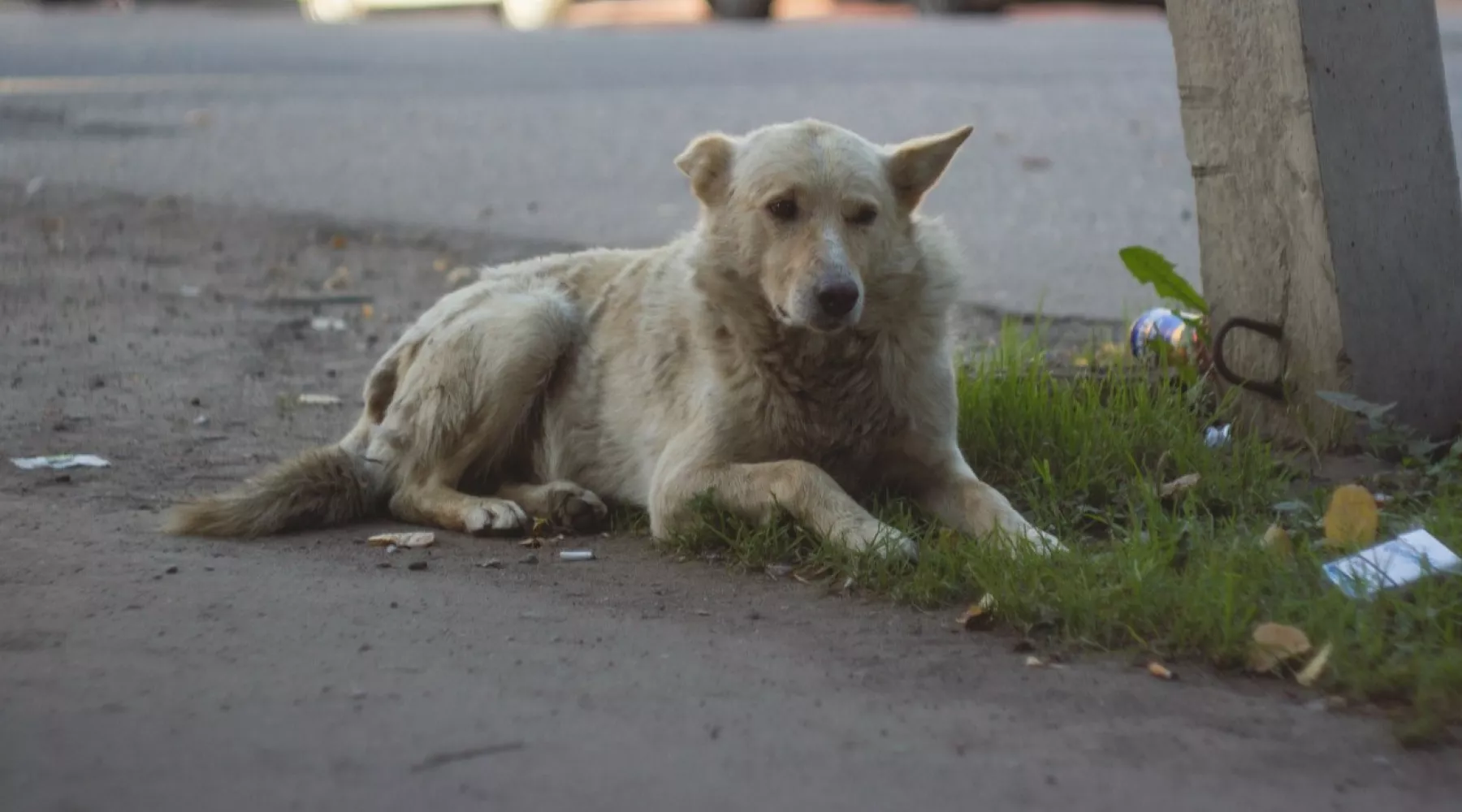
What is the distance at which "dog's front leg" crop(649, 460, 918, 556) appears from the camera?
4574mm

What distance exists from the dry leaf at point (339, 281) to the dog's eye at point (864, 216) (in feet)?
14.7

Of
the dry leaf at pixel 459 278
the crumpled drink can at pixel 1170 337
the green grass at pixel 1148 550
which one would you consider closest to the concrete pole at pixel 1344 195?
the green grass at pixel 1148 550

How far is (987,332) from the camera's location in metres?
7.25

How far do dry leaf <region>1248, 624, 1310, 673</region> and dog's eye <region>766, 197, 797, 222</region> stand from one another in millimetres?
1746

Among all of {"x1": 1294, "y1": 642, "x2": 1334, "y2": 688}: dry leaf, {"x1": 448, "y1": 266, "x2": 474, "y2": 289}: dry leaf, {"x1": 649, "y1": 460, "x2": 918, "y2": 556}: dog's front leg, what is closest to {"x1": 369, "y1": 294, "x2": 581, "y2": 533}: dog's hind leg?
{"x1": 649, "y1": 460, "x2": 918, "y2": 556}: dog's front leg

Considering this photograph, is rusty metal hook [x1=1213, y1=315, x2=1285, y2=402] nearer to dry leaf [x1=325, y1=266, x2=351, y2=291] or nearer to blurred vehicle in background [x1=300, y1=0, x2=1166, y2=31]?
dry leaf [x1=325, y1=266, x2=351, y2=291]

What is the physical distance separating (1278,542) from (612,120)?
31.9ft

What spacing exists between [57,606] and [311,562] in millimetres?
770

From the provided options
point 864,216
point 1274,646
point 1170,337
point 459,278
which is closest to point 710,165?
point 864,216

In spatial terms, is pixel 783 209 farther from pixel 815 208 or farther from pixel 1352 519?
pixel 1352 519

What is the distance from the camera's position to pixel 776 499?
15.6 ft

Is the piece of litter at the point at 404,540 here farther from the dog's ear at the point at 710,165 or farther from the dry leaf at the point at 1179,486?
the dry leaf at the point at 1179,486

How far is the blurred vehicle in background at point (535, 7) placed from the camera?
21906 mm

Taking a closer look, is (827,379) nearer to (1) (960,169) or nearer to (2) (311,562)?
(2) (311,562)
